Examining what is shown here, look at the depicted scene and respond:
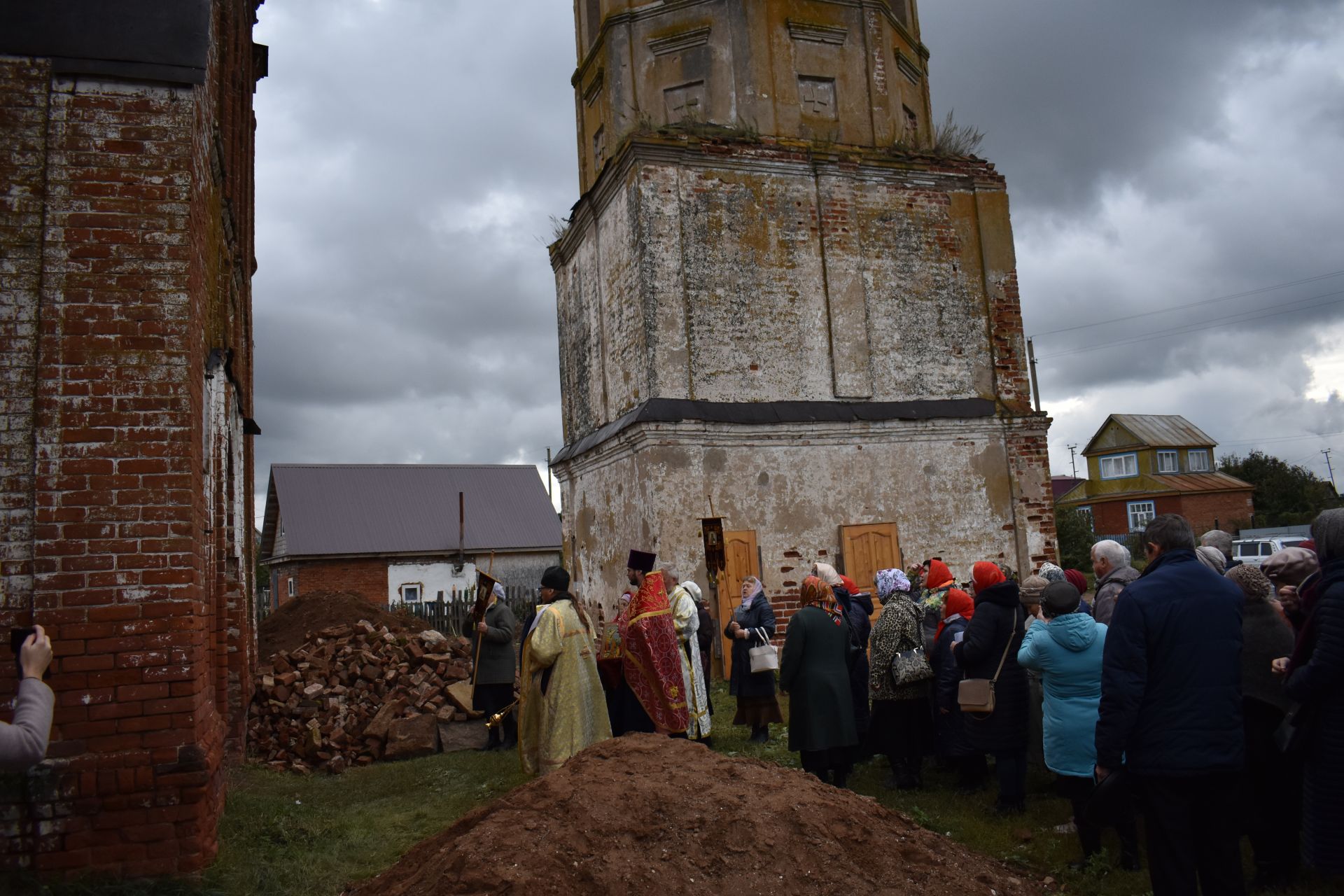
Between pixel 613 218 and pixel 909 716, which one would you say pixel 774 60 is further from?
pixel 909 716

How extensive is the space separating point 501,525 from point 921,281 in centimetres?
2205

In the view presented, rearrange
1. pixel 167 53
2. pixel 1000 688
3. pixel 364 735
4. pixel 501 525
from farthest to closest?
1. pixel 501 525
2. pixel 364 735
3. pixel 1000 688
4. pixel 167 53

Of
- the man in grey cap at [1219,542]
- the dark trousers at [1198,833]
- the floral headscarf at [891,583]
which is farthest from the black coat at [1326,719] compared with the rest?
the floral headscarf at [891,583]

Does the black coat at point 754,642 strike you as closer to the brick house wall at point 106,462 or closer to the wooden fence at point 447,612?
the brick house wall at point 106,462

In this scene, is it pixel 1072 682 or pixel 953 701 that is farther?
pixel 953 701

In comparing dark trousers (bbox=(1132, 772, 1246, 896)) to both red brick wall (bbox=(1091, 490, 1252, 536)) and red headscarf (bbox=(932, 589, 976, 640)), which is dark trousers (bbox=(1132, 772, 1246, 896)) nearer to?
red headscarf (bbox=(932, 589, 976, 640))

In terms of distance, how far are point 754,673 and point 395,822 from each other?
3410 millimetres

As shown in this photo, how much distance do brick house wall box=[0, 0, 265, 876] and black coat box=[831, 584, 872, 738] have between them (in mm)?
4744

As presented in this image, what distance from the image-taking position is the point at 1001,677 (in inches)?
246

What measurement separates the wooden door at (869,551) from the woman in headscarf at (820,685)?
625 centimetres

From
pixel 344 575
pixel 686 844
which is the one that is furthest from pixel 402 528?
pixel 686 844

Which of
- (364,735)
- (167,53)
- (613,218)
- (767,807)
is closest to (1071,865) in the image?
(767,807)

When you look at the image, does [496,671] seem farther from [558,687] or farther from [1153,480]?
[1153,480]

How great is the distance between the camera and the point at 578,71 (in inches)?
674
